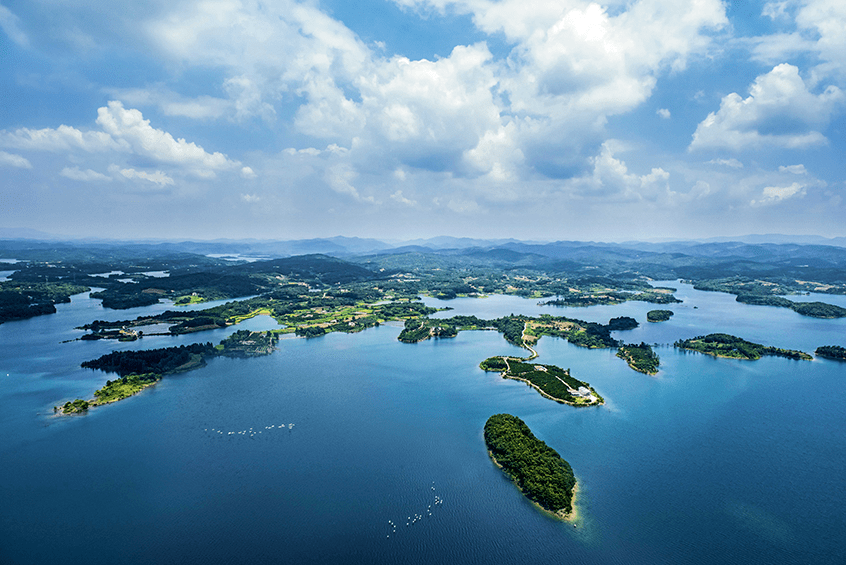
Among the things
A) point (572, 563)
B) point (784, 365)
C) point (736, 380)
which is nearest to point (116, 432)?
point (572, 563)

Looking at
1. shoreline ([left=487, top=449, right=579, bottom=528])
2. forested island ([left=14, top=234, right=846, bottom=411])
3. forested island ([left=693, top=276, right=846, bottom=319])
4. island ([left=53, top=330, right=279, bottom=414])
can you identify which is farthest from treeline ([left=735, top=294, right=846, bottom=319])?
island ([left=53, top=330, right=279, bottom=414])

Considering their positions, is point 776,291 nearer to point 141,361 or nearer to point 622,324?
point 622,324

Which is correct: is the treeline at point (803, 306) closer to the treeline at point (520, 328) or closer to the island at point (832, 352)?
the island at point (832, 352)

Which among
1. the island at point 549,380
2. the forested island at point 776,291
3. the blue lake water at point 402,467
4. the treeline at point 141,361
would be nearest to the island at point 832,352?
the blue lake water at point 402,467

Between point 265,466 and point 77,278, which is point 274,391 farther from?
point 77,278

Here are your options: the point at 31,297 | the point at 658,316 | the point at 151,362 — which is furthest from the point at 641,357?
the point at 31,297

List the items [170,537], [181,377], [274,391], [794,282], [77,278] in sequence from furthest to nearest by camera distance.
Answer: [794,282]
[77,278]
[181,377]
[274,391]
[170,537]

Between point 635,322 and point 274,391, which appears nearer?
point 274,391
